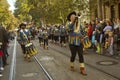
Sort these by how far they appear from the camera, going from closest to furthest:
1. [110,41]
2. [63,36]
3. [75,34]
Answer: [75,34] < [110,41] < [63,36]

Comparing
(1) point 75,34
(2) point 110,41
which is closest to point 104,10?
(2) point 110,41

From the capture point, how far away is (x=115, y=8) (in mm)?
30828

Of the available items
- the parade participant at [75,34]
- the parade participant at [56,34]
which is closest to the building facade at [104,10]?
the parade participant at [56,34]

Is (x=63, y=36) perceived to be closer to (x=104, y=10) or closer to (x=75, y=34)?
(x=104, y=10)

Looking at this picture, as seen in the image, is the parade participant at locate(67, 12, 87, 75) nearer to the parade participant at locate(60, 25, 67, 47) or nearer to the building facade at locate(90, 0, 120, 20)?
the parade participant at locate(60, 25, 67, 47)

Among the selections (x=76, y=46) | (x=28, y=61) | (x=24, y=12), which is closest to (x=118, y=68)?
(x=76, y=46)

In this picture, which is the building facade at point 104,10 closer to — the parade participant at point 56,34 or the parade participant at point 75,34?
the parade participant at point 56,34

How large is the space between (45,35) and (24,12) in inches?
2213

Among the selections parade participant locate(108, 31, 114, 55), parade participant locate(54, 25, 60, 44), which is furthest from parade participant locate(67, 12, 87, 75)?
parade participant locate(54, 25, 60, 44)

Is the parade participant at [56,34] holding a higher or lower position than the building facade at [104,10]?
lower

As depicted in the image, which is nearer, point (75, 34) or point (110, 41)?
point (75, 34)

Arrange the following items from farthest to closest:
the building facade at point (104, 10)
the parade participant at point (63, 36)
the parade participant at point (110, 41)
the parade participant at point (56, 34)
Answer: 1. the parade participant at point (56, 34)
2. the building facade at point (104, 10)
3. the parade participant at point (63, 36)
4. the parade participant at point (110, 41)

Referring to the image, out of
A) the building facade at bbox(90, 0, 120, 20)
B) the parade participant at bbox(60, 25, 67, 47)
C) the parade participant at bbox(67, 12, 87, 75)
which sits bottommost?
the parade participant at bbox(60, 25, 67, 47)

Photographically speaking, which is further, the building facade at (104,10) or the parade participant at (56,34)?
the parade participant at (56,34)
